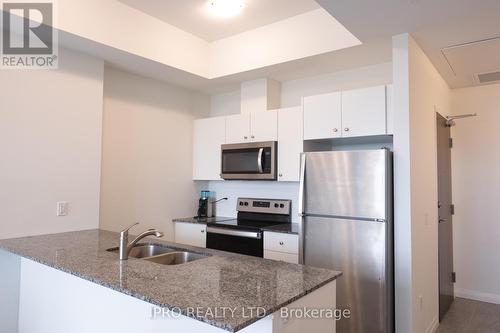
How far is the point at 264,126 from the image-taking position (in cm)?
363

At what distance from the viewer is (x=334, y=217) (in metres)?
2.71

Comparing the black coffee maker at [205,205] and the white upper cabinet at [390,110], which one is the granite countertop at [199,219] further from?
the white upper cabinet at [390,110]

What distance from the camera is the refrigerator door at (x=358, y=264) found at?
8.15 ft

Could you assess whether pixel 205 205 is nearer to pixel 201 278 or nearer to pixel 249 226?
pixel 249 226

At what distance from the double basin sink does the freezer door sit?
1.09 meters

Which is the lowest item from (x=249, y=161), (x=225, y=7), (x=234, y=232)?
(x=234, y=232)

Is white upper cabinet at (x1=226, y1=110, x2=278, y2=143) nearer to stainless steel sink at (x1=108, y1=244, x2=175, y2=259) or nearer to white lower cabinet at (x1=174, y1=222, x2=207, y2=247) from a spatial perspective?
white lower cabinet at (x1=174, y1=222, x2=207, y2=247)

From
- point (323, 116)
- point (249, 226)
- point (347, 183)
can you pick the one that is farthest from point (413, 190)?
point (249, 226)

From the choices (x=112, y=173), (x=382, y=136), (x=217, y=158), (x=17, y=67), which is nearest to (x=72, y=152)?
(x=112, y=173)

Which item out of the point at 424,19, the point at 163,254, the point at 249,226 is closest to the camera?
the point at 163,254

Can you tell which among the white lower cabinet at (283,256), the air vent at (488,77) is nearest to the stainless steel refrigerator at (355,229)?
the white lower cabinet at (283,256)

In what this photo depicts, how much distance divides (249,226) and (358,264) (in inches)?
45.5

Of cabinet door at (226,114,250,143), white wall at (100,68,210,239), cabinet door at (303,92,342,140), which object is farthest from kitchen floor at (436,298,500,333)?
white wall at (100,68,210,239)

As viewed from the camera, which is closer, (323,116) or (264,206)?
(323,116)
